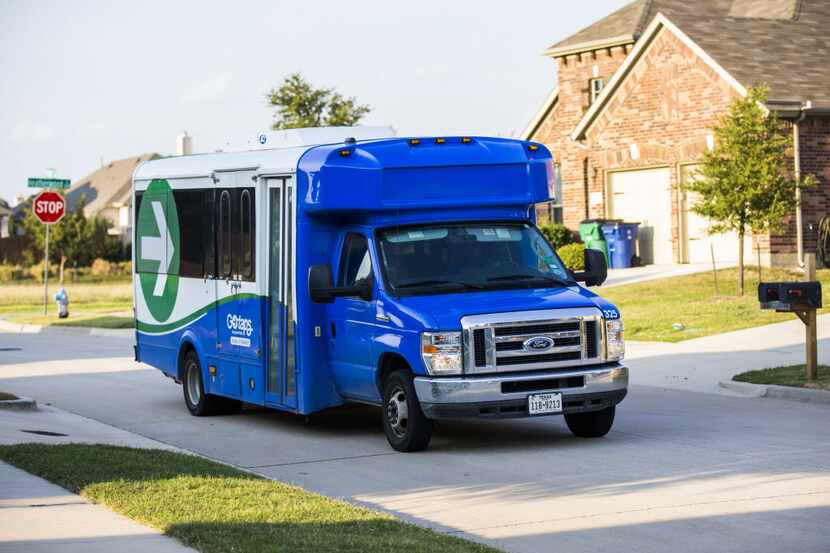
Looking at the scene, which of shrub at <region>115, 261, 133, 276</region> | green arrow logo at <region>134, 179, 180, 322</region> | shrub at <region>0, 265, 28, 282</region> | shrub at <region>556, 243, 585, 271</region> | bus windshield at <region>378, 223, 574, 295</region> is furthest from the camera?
shrub at <region>115, 261, 133, 276</region>

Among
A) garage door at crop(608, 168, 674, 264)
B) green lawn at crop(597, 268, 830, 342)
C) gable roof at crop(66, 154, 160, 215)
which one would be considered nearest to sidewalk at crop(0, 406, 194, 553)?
green lawn at crop(597, 268, 830, 342)

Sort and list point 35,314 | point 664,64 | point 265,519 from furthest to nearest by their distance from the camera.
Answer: point 35,314 → point 664,64 → point 265,519

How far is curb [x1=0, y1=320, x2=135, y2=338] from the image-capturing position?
32378 millimetres

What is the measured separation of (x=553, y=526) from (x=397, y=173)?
484 centimetres

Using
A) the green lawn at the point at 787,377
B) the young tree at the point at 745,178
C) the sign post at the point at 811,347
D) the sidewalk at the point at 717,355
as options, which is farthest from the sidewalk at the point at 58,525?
the young tree at the point at 745,178

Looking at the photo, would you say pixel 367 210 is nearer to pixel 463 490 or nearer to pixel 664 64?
pixel 463 490

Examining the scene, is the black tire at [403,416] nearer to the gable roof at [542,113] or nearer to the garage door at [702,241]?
the garage door at [702,241]

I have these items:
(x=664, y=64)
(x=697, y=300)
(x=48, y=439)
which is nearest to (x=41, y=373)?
(x=48, y=439)

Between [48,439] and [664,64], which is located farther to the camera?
[664,64]

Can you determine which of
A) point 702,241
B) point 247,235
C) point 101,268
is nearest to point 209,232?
point 247,235

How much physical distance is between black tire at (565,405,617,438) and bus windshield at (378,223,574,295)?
1246 millimetres

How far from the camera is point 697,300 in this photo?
28.7 metres

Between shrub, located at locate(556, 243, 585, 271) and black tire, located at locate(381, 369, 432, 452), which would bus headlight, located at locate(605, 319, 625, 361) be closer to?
black tire, located at locate(381, 369, 432, 452)

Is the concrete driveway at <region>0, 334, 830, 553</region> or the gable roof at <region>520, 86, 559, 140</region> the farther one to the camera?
the gable roof at <region>520, 86, 559, 140</region>
